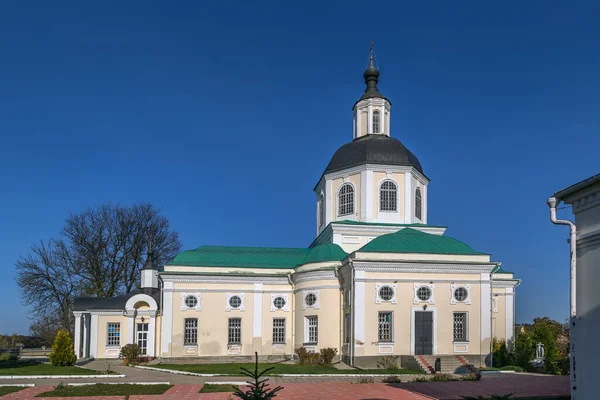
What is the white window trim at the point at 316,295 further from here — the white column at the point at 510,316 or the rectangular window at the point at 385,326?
the white column at the point at 510,316

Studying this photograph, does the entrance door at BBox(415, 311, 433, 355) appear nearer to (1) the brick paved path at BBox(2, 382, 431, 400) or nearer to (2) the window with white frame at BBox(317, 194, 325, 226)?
(1) the brick paved path at BBox(2, 382, 431, 400)

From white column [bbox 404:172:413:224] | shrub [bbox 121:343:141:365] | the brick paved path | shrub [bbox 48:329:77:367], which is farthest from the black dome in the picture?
shrub [bbox 48:329:77:367]

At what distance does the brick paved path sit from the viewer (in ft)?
50.1

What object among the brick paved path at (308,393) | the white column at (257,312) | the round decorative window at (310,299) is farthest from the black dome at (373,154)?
the brick paved path at (308,393)

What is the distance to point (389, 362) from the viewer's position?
78.4 feet

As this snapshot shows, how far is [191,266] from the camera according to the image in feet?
94.7

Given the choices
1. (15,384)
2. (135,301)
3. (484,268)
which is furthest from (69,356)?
(484,268)

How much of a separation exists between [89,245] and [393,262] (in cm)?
2261

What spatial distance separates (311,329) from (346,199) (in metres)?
6.64

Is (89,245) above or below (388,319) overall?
above

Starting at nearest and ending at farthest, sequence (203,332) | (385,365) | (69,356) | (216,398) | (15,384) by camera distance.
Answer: (216,398) < (15,384) < (385,365) < (69,356) < (203,332)

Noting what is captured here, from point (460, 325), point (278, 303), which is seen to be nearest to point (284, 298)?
point (278, 303)

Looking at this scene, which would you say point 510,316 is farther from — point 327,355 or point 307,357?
point 307,357

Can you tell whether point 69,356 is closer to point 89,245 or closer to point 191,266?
point 191,266
